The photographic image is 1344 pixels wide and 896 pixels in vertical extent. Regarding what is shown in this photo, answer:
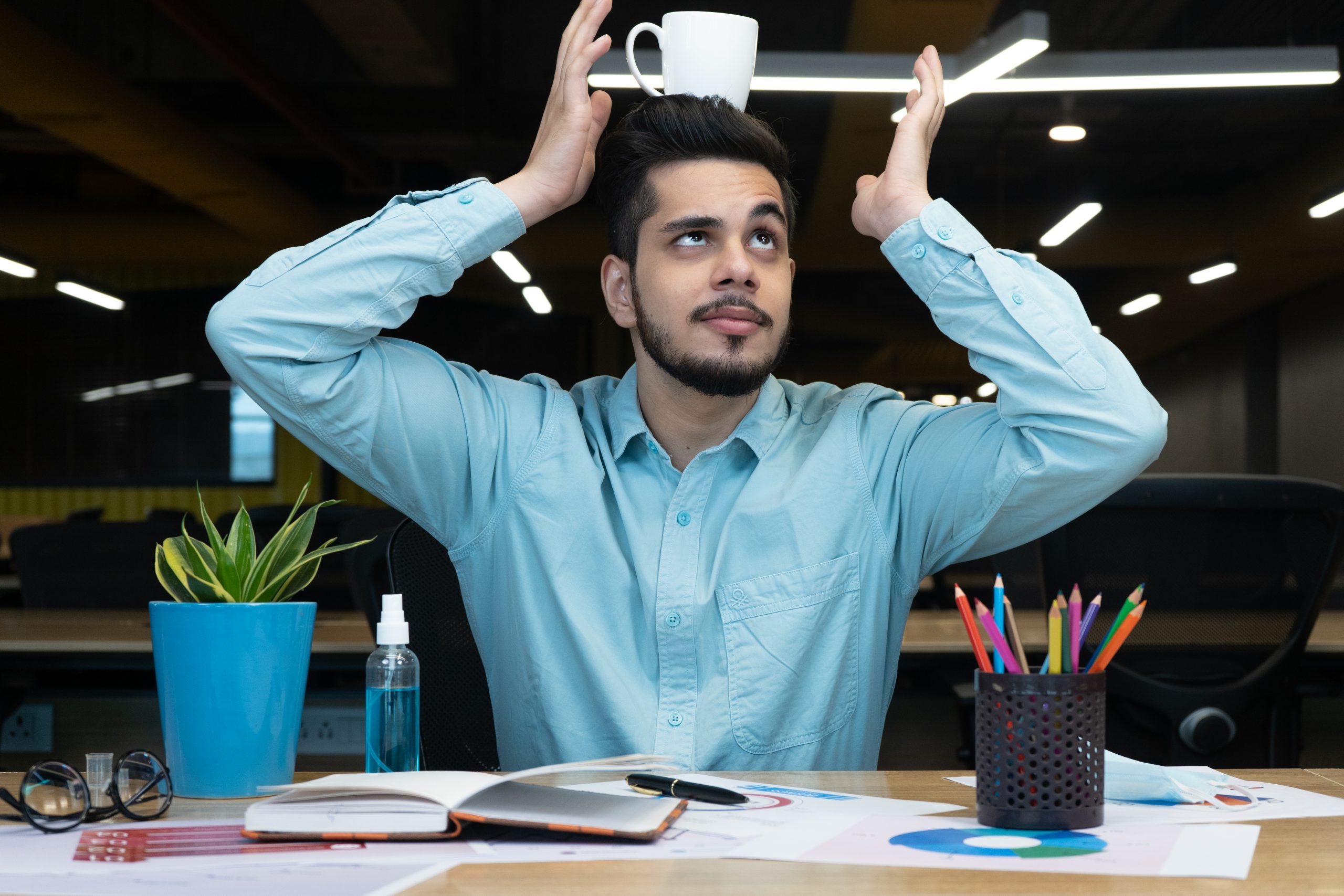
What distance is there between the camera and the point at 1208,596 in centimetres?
206

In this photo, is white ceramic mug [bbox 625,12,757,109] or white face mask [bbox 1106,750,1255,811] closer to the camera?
white face mask [bbox 1106,750,1255,811]

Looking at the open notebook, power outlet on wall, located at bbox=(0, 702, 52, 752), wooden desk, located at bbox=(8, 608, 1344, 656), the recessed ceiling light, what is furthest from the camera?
the recessed ceiling light

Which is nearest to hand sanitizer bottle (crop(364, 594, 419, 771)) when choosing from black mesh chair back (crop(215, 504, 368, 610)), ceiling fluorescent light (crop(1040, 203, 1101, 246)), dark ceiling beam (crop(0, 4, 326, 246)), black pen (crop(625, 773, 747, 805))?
black pen (crop(625, 773, 747, 805))

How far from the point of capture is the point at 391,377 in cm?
140

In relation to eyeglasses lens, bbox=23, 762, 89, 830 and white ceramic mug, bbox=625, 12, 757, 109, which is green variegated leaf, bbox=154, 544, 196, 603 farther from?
white ceramic mug, bbox=625, 12, 757, 109

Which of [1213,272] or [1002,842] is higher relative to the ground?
[1213,272]

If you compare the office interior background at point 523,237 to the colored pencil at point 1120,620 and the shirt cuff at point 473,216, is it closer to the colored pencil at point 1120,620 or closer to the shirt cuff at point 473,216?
the shirt cuff at point 473,216

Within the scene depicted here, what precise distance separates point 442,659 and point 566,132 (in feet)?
2.15

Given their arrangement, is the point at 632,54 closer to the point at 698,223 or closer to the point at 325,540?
the point at 698,223

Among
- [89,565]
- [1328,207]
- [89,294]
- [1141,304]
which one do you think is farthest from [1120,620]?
[1141,304]

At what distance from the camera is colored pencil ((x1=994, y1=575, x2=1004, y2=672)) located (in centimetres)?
93

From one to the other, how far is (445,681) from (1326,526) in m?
1.43

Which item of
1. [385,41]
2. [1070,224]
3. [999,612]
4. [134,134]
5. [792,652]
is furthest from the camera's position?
[1070,224]

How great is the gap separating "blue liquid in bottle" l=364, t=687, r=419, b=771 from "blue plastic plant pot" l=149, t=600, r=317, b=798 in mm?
85
